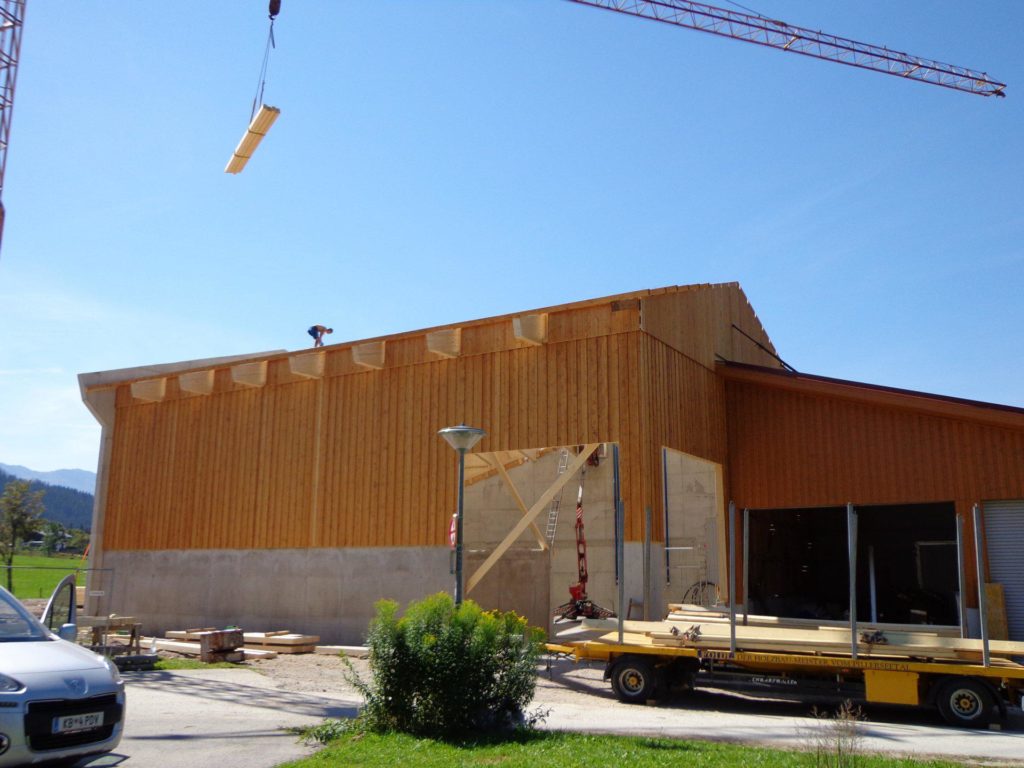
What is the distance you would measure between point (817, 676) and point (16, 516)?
4540cm

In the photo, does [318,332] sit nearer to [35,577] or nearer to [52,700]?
[52,700]

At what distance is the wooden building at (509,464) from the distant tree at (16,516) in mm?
24498

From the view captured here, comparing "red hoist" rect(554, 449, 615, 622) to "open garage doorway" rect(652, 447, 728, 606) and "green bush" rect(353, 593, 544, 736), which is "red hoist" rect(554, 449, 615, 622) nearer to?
"open garage doorway" rect(652, 447, 728, 606)

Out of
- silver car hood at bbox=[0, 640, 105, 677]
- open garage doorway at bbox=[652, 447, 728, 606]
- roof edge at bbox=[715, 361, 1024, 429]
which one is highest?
roof edge at bbox=[715, 361, 1024, 429]

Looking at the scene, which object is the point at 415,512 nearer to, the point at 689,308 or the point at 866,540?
the point at 689,308

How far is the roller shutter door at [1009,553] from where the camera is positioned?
17656mm

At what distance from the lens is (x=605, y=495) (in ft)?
68.4

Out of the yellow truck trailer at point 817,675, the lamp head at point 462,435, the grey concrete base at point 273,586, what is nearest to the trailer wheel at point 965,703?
the yellow truck trailer at point 817,675

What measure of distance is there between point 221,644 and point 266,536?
522cm

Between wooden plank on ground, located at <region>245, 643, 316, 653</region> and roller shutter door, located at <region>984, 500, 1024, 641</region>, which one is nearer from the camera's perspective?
roller shutter door, located at <region>984, 500, 1024, 641</region>

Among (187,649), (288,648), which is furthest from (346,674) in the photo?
(187,649)

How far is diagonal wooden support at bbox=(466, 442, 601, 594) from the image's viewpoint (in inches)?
693

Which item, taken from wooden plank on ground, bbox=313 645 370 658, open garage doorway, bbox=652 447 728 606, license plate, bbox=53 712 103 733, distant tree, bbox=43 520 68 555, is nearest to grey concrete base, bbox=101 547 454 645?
wooden plank on ground, bbox=313 645 370 658

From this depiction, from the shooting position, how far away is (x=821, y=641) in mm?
12125
